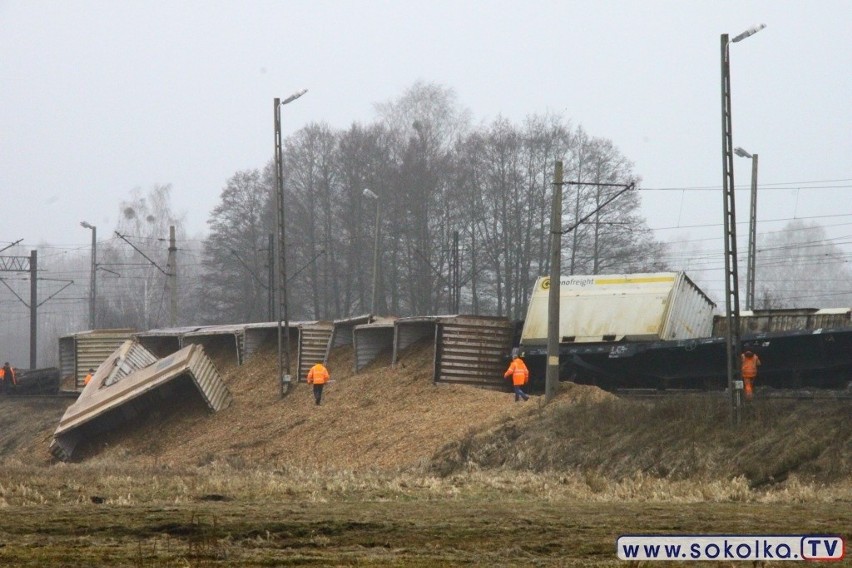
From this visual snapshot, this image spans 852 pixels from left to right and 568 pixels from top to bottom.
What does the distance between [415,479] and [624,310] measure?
1329cm

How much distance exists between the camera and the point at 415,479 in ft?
63.5

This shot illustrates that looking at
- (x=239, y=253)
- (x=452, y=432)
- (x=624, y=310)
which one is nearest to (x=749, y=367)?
(x=624, y=310)

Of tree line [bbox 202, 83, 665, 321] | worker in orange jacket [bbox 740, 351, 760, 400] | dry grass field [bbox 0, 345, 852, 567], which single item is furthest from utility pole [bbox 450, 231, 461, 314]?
worker in orange jacket [bbox 740, 351, 760, 400]

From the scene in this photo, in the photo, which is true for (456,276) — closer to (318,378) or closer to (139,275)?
(318,378)

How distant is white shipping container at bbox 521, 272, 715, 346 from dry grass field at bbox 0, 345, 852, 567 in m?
3.72

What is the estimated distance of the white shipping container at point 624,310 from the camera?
30.5 m

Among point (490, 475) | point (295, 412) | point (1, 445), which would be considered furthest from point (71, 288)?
point (490, 475)

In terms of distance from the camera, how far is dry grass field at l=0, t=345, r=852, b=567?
10742 millimetres

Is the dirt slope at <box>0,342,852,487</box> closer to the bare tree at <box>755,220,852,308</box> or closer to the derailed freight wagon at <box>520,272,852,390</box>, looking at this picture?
the derailed freight wagon at <box>520,272,852,390</box>

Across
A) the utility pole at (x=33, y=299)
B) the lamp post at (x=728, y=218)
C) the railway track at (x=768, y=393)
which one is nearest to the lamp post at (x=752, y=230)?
the railway track at (x=768, y=393)

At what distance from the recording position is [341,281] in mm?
65438

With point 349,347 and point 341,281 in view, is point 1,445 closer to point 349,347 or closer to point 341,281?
point 349,347

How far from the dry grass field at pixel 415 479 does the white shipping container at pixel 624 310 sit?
3717 millimetres

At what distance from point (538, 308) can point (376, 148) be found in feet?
107
